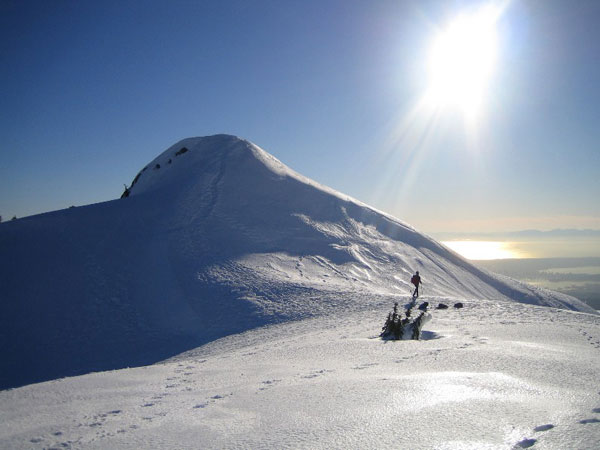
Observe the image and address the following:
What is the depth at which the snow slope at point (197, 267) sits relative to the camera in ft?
57.7

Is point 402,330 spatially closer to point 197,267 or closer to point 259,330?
point 259,330

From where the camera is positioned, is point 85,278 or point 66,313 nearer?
point 66,313

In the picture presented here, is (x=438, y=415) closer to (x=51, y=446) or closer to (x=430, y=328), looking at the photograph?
(x=51, y=446)

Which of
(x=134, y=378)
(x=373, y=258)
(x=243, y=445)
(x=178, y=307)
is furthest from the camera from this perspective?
(x=373, y=258)

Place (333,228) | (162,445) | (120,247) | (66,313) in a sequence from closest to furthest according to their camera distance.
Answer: (162,445), (66,313), (120,247), (333,228)

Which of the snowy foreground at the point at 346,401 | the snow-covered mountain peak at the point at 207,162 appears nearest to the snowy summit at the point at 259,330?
the snowy foreground at the point at 346,401

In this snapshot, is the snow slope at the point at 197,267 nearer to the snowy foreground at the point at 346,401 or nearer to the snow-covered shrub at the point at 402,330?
the snow-covered shrub at the point at 402,330

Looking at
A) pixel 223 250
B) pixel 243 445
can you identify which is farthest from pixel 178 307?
pixel 243 445

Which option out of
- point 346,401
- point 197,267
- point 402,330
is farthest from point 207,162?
point 346,401

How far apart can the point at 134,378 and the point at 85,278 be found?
1612cm

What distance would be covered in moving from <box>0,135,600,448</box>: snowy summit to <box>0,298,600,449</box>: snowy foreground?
32mm

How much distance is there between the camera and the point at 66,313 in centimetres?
1897

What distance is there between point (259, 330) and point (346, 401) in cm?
1184

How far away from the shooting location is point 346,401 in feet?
16.5
